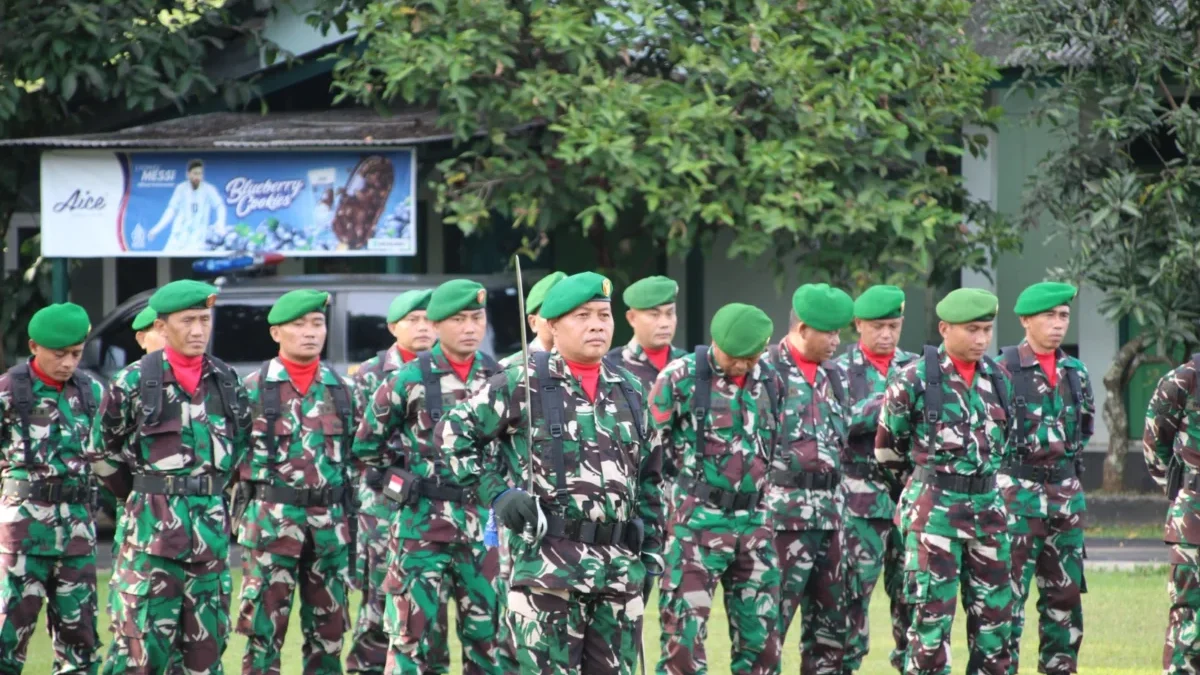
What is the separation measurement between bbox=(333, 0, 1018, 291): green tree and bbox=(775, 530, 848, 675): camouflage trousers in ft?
20.0

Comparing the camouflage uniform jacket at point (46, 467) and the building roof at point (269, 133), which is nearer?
the camouflage uniform jacket at point (46, 467)

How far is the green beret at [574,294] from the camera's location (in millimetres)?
7297

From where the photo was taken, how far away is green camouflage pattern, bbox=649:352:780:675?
886 centimetres

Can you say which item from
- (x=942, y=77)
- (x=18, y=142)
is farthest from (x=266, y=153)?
(x=942, y=77)

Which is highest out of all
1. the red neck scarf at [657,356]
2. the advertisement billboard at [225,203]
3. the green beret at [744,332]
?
the advertisement billboard at [225,203]

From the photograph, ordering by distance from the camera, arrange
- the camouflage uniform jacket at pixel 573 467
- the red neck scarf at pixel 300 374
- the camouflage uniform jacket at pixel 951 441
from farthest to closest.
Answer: the red neck scarf at pixel 300 374 < the camouflage uniform jacket at pixel 951 441 < the camouflage uniform jacket at pixel 573 467

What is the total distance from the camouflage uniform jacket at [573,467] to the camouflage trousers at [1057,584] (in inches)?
141

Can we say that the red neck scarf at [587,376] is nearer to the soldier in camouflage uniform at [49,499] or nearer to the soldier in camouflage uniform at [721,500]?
the soldier in camouflage uniform at [721,500]

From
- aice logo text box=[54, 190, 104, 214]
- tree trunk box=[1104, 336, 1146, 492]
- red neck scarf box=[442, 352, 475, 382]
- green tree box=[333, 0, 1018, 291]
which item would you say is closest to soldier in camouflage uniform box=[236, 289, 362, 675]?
red neck scarf box=[442, 352, 475, 382]

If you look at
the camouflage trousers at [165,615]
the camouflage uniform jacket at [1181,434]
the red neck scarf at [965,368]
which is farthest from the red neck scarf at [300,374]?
the camouflage uniform jacket at [1181,434]

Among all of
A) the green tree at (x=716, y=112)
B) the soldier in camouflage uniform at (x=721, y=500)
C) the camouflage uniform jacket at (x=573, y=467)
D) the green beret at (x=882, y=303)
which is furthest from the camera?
the green tree at (x=716, y=112)

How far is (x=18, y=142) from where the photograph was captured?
55.6 ft

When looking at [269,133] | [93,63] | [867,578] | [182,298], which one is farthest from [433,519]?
[93,63]

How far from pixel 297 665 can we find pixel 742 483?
3.51m
